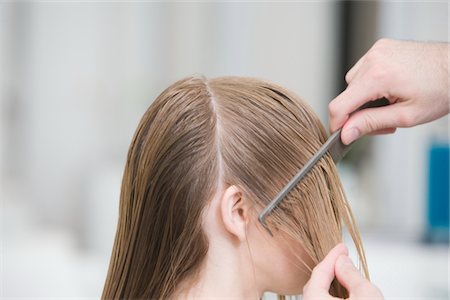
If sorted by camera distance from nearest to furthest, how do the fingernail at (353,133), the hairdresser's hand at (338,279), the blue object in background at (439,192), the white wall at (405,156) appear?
the hairdresser's hand at (338,279), the fingernail at (353,133), the blue object in background at (439,192), the white wall at (405,156)

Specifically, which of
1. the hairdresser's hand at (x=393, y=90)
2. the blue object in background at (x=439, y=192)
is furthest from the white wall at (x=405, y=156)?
the hairdresser's hand at (x=393, y=90)

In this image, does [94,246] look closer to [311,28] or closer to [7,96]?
[7,96]

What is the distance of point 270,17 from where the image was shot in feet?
7.82

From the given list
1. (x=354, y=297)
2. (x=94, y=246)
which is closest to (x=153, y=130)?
(x=354, y=297)

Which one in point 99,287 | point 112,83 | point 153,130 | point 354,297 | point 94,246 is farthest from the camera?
point 112,83

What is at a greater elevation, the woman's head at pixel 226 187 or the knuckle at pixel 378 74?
the knuckle at pixel 378 74

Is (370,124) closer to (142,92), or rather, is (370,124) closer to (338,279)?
(338,279)

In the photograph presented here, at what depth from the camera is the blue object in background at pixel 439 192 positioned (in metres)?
2.17

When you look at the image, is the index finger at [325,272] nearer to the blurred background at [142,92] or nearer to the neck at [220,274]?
the neck at [220,274]

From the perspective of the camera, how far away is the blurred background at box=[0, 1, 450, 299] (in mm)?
2197

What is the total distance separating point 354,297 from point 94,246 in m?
1.57

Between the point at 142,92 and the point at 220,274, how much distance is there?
1.63 meters

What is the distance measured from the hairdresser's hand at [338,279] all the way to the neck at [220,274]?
106mm

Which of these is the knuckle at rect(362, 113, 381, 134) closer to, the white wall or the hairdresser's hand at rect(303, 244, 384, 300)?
the hairdresser's hand at rect(303, 244, 384, 300)
